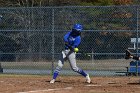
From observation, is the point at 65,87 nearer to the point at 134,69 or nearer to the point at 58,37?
the point at 134,69

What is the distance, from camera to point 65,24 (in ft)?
71.6

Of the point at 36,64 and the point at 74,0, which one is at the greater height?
the point at 74,0

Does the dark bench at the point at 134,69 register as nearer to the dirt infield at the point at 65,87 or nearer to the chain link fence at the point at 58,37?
the chain link fence at the point at 58,37

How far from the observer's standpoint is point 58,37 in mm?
22094

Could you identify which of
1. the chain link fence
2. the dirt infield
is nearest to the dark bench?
the chain link fence

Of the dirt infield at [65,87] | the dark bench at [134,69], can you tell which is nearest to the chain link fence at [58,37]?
the dark bench at [134,69]

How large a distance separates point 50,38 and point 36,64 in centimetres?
155

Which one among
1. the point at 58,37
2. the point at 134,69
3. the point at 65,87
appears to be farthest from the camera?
the point at 58,37

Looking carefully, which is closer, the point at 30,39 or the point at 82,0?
the point at 30,39

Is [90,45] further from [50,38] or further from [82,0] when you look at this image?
[82,0]

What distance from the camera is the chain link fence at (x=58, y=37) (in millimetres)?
21266

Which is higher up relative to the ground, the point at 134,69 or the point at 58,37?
the point at 58,37

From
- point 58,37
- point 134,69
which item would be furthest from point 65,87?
point 58,37

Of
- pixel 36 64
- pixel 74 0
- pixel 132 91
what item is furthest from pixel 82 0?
pixel 132 91
